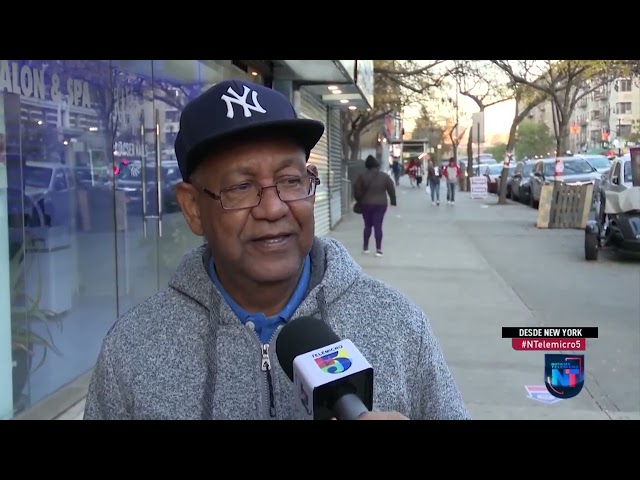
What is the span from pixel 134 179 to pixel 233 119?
5.08m

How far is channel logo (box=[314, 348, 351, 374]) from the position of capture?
4.21ft

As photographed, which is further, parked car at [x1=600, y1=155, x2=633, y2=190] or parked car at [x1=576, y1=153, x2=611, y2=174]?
parked car at [x1=576, y1=153, x2=611, y2=174]

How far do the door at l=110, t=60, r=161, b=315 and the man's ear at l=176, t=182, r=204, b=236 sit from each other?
4.40 meters

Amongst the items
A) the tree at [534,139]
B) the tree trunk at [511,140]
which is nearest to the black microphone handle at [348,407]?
the tree trunk at [511,140]

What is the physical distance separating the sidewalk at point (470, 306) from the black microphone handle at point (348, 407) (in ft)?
13.3

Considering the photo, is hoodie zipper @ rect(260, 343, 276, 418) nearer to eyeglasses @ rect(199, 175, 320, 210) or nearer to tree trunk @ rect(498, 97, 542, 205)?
eyeglasses @ rect(199, 175, 320, 210)

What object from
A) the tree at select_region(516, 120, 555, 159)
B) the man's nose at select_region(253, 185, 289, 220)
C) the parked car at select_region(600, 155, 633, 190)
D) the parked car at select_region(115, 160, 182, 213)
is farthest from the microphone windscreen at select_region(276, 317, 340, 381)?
the tree at select_region(516, 120, 555, 159)

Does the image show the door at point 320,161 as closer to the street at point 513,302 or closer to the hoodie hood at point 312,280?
the street at point 513,302

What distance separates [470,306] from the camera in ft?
27.6

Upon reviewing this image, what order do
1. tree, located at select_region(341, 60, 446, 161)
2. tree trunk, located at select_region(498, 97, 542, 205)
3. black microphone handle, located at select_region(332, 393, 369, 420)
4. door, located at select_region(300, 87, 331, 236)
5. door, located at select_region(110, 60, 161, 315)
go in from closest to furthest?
black microphone handle, located at select_region(332, 393, 369, 420) < door, located at select_region(110, 60, 161, 315) < door, located at select_region(300, 87, 331, 236) < tree, located at select_region(341, 60, 446, 161) < tree trunk, located at select_region(498, 97, 542, 205)

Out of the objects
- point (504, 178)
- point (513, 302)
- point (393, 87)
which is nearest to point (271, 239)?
point (513, 302)

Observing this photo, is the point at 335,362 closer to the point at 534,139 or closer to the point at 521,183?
the point at 521,183

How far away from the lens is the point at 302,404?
1365mm

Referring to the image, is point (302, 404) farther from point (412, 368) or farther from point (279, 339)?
point (412, 368)
